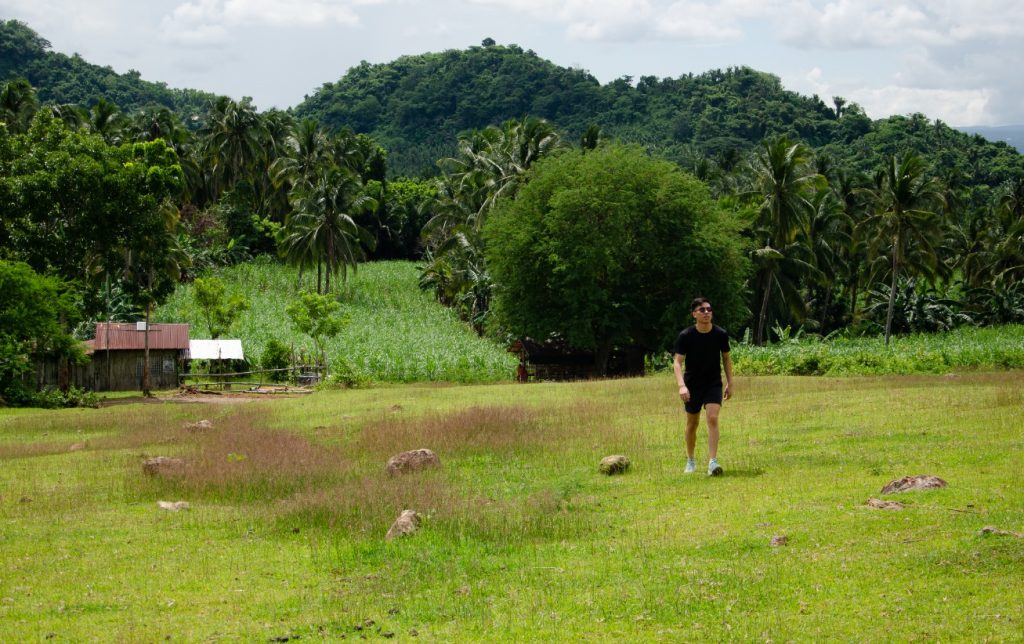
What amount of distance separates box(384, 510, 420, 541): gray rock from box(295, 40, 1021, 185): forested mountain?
4179 inches

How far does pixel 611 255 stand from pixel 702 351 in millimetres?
33559

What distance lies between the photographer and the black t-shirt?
1340 centimetres

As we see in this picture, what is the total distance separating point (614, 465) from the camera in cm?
1516

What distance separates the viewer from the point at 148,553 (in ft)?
38.0

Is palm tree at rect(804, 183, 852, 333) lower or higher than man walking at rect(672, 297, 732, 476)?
higher

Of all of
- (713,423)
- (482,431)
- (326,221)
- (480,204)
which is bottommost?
(482,431)

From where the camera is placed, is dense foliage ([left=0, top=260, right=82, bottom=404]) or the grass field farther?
dense foliage ([left=0, top=260, right=82, bottom=404])

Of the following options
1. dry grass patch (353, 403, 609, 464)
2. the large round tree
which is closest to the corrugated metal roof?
the large round tree

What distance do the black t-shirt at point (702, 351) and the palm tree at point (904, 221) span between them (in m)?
46.2

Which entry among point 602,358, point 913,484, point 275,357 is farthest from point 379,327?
point 913,484

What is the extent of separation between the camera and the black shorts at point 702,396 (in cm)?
1355

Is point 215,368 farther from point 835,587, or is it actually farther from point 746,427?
point 835,587

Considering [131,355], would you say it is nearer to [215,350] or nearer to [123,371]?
[123,371]

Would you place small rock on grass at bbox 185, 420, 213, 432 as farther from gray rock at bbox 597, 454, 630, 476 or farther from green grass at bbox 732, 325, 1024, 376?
green grass at bbox 732, 325, 1024, 376
